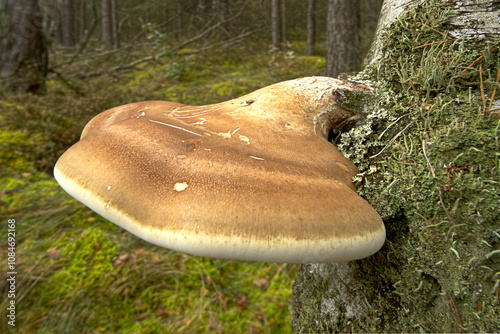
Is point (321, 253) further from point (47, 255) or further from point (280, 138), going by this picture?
point (47, 255)

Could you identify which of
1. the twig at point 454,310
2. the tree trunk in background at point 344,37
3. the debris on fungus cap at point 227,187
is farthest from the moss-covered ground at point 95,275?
the tree trunk in background at point 344,37

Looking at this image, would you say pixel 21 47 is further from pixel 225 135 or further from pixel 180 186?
pixel 180 186

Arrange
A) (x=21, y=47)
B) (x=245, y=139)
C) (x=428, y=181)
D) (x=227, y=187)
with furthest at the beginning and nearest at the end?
1. (x=21, y=47)
2. (x=245, y=139)
3. (x=428, y=181)
4. (x=227, y=187)

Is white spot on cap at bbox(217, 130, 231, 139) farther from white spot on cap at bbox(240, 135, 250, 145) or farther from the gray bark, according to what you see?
the gray bark

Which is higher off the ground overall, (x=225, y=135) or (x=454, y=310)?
(x=225, y=135)

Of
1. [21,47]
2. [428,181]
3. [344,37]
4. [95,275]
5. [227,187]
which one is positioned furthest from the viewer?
[344,37]

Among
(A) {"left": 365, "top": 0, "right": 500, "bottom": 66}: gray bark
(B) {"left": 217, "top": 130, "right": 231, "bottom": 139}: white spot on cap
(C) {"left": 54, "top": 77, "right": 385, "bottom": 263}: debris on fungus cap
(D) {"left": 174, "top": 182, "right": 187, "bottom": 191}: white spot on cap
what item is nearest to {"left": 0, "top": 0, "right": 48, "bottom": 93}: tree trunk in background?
(C) {"left": 54, "top": 77, "right": 385, "bottom": 263}: debris on fungus cap

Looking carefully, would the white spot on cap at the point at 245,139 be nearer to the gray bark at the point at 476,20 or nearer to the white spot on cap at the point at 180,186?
the white spot on cap at the point at 180,186

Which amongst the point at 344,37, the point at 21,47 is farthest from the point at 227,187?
the point at 21,47
